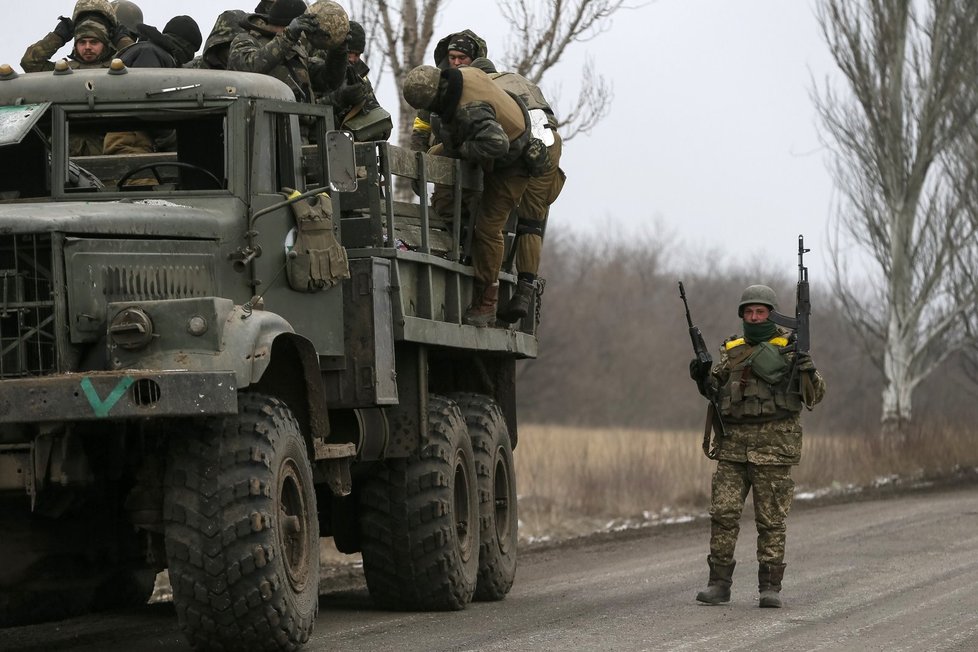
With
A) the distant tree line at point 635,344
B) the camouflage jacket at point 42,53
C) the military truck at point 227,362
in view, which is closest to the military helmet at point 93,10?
the camouflage jacket at point 42,53

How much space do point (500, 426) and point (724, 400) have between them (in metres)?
1.73

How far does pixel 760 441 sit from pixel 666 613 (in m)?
1.20

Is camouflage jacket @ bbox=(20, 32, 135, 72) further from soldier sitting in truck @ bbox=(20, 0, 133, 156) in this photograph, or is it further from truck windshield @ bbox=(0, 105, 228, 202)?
truck windshield @ bbox=(0, 105, 228, 202)

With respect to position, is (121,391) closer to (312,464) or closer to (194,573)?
(194,573)

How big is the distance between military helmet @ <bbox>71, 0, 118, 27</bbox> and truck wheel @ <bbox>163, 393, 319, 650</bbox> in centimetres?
358

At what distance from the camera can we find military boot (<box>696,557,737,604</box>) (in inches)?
390

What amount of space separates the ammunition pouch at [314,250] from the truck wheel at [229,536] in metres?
1.23

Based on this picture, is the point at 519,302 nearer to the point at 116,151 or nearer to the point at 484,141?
the point at 484,141

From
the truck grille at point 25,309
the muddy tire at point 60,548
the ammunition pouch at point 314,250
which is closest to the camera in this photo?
the truck grille at point 25,309

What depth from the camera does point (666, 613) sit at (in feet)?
30.9

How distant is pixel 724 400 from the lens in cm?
1014

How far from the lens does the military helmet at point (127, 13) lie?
11.1 meters

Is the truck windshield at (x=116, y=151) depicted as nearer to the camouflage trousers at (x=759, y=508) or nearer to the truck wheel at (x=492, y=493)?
the truck wheel at (x=492, y=493)

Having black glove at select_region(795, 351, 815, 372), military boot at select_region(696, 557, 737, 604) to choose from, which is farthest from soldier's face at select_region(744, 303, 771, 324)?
military boot at select_region(696, 557, 737, 604)
